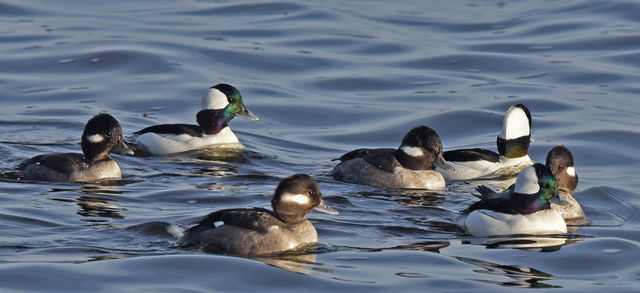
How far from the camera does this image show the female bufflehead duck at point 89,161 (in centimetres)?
1355

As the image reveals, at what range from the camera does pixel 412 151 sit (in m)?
14.5

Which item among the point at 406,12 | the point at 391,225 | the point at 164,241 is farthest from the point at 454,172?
the point at 406,12

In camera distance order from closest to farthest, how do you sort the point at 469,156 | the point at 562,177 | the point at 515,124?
1. the point at 562,177
2. the point at 469,156
3. the point at 515,124

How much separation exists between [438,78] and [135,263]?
1163 centimetres

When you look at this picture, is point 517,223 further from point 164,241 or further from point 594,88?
point 594,88

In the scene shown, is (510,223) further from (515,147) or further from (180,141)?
(180,141)

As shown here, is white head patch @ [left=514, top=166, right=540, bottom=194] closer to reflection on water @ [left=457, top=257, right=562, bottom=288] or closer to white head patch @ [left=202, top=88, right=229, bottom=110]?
reflection on water @ [left=457, top=257, right=562, bottom=288]

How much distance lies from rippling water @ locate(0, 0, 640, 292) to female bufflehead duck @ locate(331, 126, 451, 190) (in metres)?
0.29

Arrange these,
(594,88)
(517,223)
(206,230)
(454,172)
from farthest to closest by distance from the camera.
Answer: (594,88) → (454,172) → (517,223) → (206,230)

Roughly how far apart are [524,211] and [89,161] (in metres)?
5.12

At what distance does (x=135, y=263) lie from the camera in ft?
32.9

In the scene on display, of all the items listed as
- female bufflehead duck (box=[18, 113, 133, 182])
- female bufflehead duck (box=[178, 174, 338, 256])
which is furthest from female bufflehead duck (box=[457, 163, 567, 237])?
female bufflehead duck (box=[18, 113, 133, 182])

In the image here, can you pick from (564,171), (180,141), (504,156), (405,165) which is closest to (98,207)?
(180,141)

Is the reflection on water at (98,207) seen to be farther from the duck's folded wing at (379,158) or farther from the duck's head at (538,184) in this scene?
the duck's head at (538,184)
